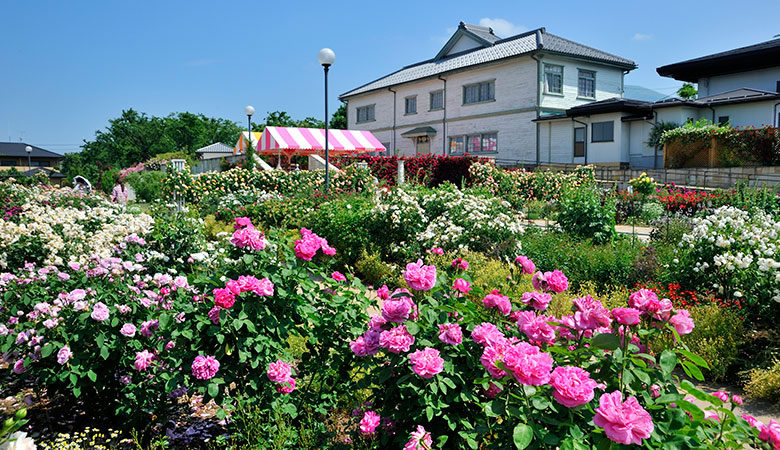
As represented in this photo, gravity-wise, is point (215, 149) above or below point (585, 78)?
below

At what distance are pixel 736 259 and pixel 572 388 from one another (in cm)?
404

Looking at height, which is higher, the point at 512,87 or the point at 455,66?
the point at 455,66

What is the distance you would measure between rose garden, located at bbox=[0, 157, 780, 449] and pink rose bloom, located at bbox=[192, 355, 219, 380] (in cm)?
1

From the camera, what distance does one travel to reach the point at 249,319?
2770 millimetres

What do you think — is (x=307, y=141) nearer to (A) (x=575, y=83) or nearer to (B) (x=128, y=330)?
(A) (x=575, y=83)

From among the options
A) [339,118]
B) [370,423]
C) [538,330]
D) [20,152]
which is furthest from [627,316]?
[20,152]

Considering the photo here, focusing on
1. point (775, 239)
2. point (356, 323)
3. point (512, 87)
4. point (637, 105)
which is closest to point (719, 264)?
point (775, 239)

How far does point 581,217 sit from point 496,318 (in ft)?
21.5

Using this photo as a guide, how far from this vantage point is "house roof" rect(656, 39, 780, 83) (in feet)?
77.3

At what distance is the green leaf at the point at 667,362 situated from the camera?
1925mm

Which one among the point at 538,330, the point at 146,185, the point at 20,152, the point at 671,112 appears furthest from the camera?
the point at 20,152

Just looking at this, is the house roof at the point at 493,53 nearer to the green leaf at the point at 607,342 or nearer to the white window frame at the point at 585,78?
the white window frame at the point at 585,78

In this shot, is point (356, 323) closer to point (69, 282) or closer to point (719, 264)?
point (69, 282)

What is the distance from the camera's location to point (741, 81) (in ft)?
82.4
